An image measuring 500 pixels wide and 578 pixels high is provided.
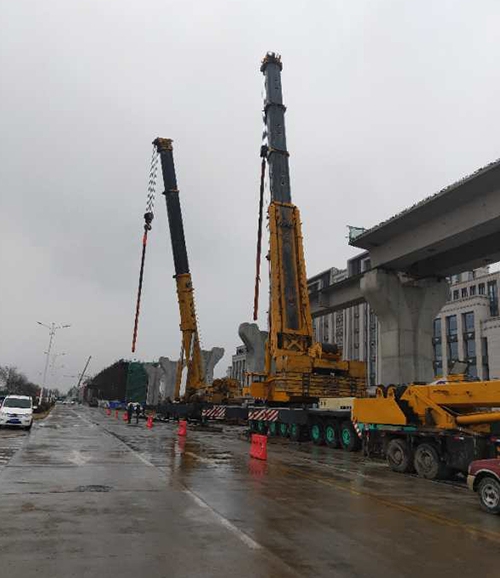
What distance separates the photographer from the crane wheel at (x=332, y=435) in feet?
75.5

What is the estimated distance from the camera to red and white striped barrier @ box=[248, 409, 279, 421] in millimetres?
25602

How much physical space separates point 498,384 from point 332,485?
5.07 m

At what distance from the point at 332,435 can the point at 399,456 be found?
7.34 metres

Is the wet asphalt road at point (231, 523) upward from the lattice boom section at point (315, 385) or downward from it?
downward

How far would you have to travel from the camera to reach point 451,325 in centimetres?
7494

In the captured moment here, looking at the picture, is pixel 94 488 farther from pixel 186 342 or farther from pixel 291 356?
pixel 186 342

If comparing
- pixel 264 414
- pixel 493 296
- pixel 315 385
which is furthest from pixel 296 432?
pixel 493 296

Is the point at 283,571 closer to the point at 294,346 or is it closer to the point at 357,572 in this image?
the point at 357,572

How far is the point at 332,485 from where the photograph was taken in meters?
12.5

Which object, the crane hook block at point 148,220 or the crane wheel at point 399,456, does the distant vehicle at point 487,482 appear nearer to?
the crane wheel at point 399,456

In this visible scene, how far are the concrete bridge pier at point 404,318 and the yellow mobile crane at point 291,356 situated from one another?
17.5 ft

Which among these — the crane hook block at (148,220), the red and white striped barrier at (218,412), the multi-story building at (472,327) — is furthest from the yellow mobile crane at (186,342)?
the multi-story building at (472,327)

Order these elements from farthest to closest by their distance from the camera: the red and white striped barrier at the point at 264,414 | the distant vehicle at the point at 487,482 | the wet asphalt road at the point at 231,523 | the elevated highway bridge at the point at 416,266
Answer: the elevated highway bridge at the point at 416,266, the red and white striped barrier at the point at 264,414, the distant vehicle at the point at 487,482, the wet asphalt road at the point at 231,523

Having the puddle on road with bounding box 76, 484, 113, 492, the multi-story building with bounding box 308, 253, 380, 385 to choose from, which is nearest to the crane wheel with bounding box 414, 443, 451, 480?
the puddle on road with bounding box 76, 484, 113, 492
